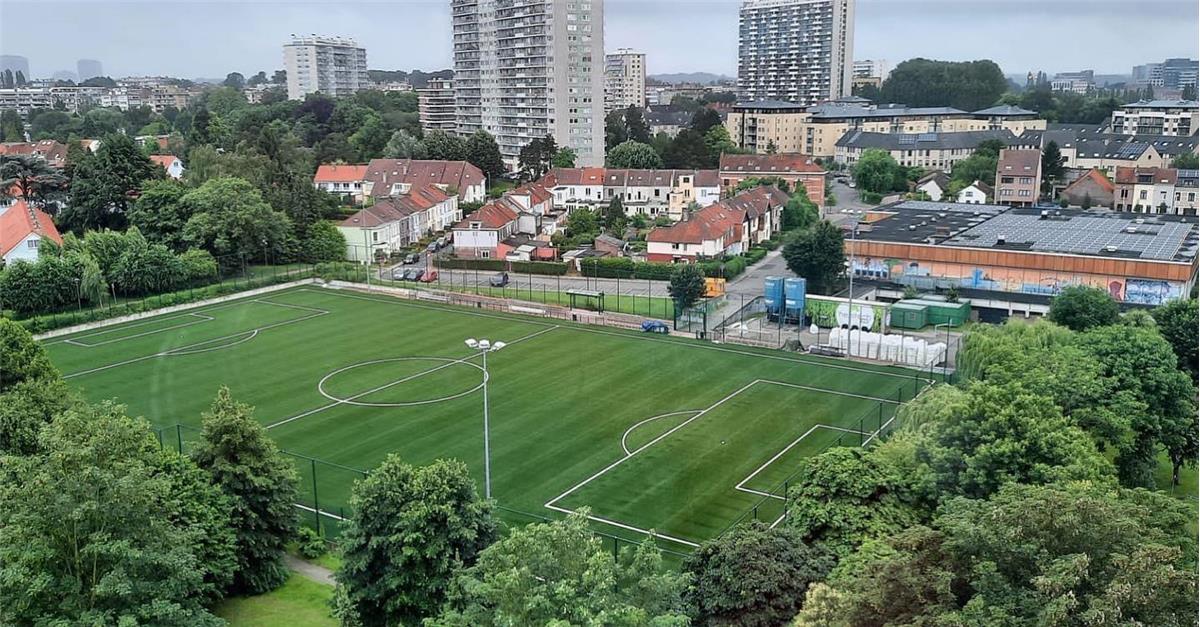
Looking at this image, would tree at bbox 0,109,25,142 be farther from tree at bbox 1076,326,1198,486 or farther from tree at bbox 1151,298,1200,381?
tree at bbox 1076,326,1198,486

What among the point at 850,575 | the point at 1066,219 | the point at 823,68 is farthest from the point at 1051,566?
the point at 823,68

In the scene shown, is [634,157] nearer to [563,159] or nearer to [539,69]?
Result: [563,159]

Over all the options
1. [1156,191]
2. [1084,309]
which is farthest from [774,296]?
[1156,191]

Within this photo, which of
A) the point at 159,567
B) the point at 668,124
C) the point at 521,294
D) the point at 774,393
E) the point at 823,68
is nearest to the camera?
the point at 159,567

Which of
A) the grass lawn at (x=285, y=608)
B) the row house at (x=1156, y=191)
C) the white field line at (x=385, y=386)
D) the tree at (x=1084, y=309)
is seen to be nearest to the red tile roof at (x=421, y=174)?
the white field line at (x=385, y=386)

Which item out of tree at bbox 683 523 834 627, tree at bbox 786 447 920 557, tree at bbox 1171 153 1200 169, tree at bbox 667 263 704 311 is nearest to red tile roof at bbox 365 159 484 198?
tree at bbox 667 263 704 311

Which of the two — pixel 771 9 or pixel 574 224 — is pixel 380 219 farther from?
pixel 771 9
